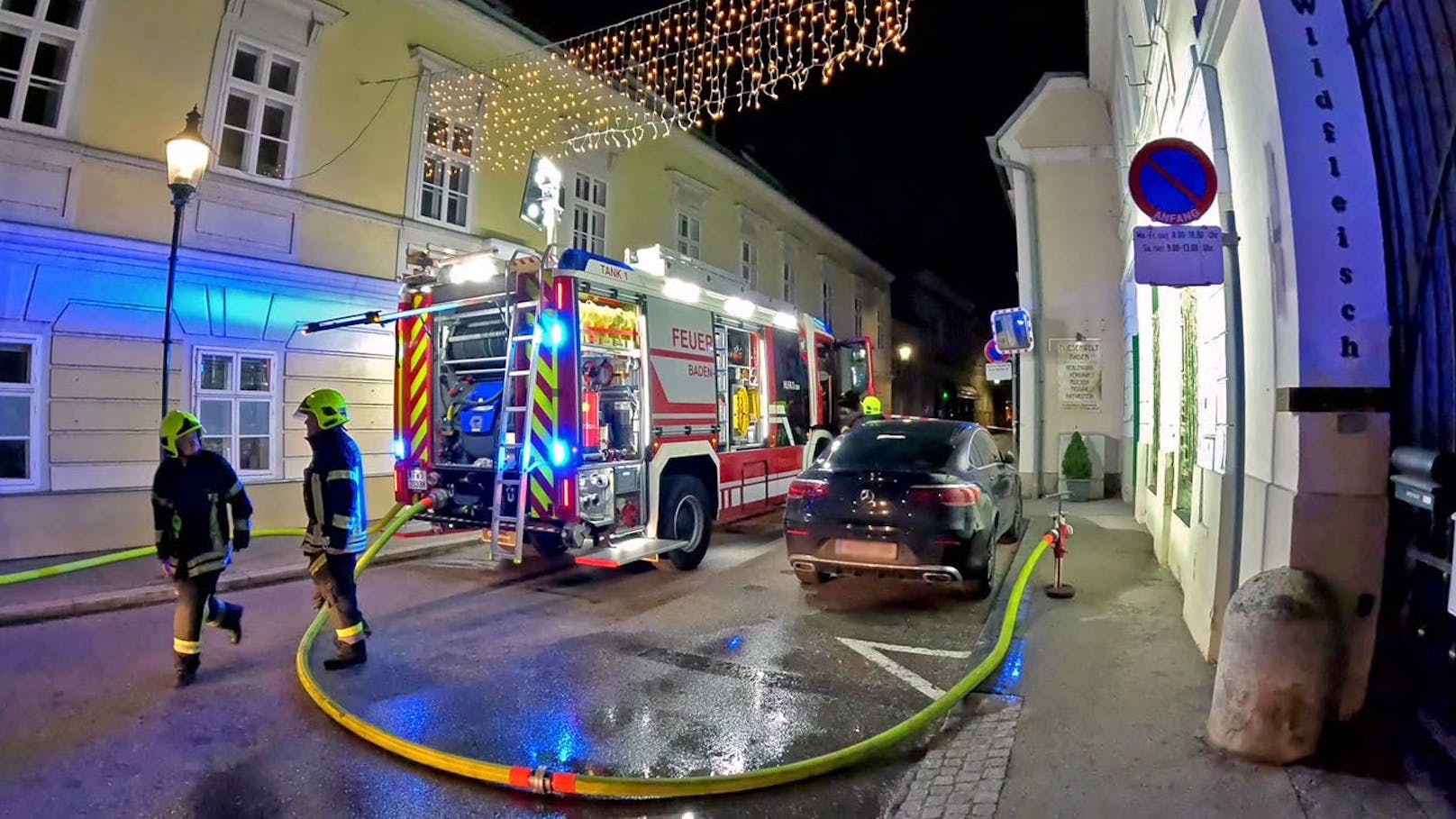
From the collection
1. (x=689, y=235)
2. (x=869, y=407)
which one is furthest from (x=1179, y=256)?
(x=689, y=235)

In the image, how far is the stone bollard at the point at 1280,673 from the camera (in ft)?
11.9

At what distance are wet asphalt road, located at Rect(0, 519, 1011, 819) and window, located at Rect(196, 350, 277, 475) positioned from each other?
3.60 metres

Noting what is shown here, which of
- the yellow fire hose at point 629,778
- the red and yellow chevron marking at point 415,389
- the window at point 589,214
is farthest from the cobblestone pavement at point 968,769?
the window at point 589,214

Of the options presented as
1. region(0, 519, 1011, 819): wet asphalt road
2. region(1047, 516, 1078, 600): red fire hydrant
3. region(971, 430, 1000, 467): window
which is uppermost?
region(971, 430, 1000, 467): window

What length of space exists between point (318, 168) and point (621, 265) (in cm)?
623

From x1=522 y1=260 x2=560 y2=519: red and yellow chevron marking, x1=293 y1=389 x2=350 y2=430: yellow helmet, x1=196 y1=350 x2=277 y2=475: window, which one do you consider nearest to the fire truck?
x1=522 y1=260 x2=560 y2=519: red and yellow chevron marking

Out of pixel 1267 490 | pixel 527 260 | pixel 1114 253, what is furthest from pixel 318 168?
pixel 1114 253

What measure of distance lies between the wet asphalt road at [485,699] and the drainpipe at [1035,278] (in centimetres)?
764

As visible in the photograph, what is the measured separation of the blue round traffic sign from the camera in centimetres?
465

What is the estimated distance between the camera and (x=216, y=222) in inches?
402

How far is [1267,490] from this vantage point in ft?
14.1

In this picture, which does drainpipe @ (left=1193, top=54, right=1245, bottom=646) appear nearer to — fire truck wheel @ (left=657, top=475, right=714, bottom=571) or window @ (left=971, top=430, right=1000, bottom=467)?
window @ (left=971, top=430, right=1000, bottom=467)

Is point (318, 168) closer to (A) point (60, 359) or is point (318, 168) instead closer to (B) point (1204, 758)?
(A) point (60, 359)

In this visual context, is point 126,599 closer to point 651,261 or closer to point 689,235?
point 651,261
